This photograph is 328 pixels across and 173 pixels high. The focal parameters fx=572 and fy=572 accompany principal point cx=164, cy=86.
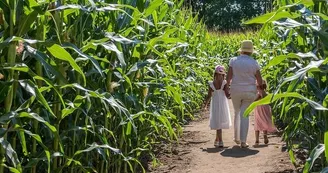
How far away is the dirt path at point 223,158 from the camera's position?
275 inches

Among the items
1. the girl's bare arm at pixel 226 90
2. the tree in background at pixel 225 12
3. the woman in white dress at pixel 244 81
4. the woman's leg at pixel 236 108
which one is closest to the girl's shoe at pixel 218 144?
the woman's leg at pixel 236 108

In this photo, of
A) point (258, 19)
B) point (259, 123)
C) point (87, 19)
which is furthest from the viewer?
point (259, 123)

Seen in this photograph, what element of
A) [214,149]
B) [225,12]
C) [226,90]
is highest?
[225,12]

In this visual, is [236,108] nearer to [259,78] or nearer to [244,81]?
[244,81]

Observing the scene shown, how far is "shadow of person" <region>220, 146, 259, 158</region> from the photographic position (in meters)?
7.94

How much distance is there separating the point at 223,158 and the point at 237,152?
0.43m

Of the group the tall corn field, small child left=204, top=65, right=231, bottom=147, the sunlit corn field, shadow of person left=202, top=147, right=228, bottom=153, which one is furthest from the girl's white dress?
the tall corn field

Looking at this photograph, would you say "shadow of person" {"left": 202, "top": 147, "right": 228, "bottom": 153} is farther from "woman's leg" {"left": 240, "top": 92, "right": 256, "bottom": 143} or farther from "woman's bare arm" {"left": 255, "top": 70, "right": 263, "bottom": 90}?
"woman's bare arm" {"left": 255, "top": 70, "right": 263, "bottom": 90}

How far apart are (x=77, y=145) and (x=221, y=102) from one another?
482 cm

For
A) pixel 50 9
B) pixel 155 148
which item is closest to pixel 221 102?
pixel 155 148

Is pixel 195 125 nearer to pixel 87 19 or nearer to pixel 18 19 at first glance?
pixel 87 19

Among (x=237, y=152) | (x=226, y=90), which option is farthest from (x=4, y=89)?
(x=226, y=90)

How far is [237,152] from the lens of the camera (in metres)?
8.13

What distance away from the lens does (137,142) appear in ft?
Result: 19.5
